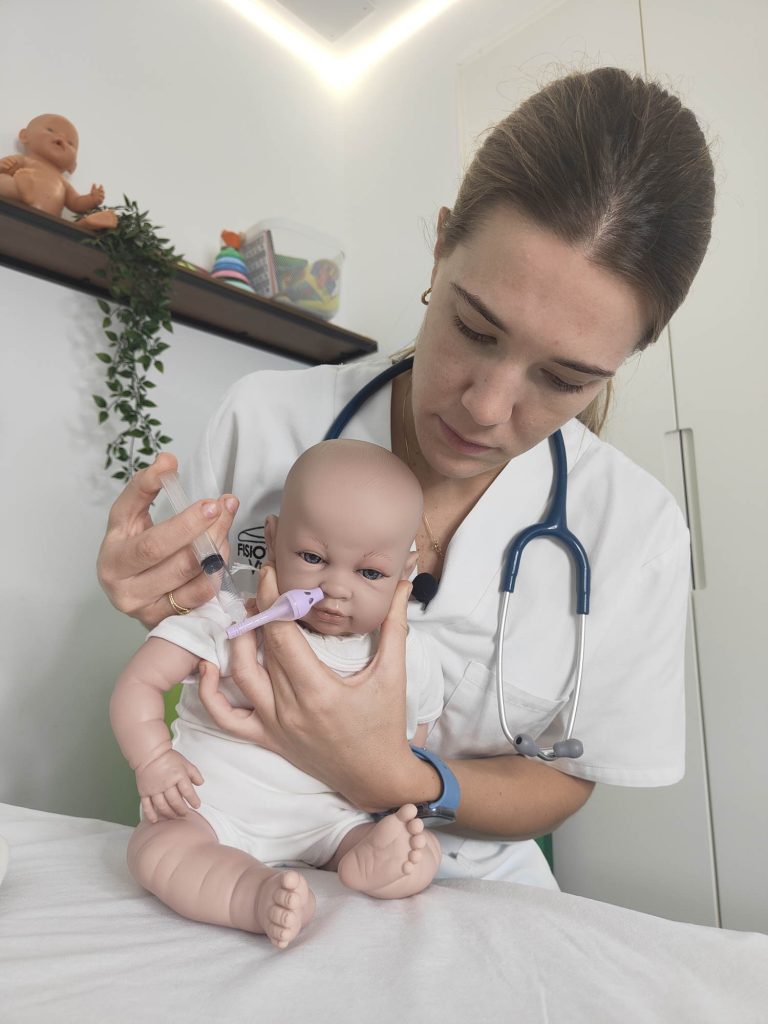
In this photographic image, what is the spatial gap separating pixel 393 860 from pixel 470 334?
630 millimetres

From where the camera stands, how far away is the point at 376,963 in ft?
2.16

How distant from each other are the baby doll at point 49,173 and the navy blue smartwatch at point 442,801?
153 centimetres

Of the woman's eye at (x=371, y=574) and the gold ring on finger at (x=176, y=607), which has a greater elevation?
the woman's eye at (x=371, y=574)

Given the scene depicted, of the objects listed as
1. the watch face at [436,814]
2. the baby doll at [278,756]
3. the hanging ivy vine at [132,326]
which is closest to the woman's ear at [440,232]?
the baby doll at [278,756]

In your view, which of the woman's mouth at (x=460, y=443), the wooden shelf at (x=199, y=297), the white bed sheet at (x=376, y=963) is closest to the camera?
the white bed sheet at (x=376, y=963)

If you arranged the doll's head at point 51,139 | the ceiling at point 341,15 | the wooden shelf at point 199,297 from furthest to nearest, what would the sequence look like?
1. the ceiling at point 341,15
2. the doll's head at point 51,139
3. the wooden shelf at point 199,297

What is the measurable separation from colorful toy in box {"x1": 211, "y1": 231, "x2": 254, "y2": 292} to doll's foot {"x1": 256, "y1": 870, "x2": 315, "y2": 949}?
6.02 feet

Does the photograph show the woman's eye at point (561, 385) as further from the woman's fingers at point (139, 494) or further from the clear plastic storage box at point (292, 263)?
the clear plastic storage box at point (292, 263)

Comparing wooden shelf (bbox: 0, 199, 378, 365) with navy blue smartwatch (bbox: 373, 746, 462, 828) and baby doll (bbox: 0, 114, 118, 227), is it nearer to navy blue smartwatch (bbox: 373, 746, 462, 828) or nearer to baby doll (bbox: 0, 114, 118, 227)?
baby doll (bbox: 0, 114, 118, 227)

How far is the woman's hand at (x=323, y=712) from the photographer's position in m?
0.89

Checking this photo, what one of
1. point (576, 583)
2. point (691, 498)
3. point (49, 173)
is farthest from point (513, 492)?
point (49, 173)

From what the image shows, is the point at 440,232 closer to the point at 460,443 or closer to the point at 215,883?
the point at 460,443

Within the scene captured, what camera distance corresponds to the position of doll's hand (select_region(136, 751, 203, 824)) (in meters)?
0.85

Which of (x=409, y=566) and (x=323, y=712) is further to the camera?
(x=409, y=566)
